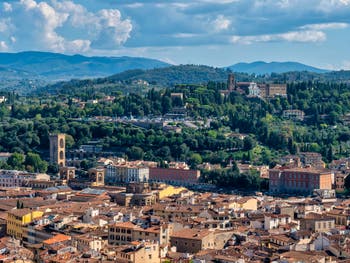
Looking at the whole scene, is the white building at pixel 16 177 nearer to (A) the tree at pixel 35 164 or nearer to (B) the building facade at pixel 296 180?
(A) the tree at pixel 35 164

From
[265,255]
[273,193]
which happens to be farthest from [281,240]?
[273,193]

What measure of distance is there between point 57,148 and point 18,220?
25.1 meters

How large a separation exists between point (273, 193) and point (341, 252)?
19418 mm

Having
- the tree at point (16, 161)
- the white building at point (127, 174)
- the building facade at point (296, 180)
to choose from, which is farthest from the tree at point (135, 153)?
the building facade at point (296, 180)

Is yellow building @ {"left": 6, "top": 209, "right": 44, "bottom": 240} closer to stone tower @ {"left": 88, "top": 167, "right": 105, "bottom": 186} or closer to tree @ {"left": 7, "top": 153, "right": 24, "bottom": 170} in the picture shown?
stone tower @ {"left": 88, "top": 167, "right": 105, "bottom": 186}

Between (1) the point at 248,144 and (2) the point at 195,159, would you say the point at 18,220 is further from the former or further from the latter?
(1) the point at 248,144

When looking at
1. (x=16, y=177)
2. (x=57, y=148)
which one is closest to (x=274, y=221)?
(x=16, y=177)

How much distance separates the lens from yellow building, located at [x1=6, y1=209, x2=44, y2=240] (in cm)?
2550

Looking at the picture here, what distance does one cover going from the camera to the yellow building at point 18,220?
25.5m

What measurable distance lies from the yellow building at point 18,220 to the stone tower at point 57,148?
24041mm

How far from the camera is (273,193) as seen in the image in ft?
129

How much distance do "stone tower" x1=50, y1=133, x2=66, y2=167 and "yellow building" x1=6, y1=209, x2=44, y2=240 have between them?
2404 centimetres

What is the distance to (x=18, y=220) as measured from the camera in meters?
25.8

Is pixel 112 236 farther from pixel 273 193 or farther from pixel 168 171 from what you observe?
pixel 168 171
